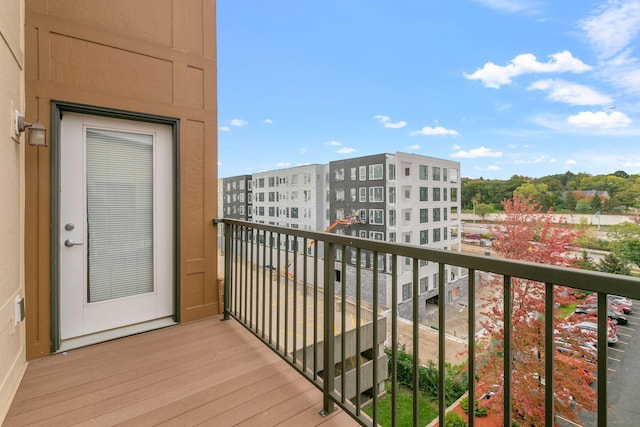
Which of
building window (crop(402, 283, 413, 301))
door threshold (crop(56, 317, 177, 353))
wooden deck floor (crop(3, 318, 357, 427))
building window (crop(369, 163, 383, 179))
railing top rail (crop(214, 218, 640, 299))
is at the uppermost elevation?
building window (crop(369, 163, 383, 179))

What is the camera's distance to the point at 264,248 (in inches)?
86.0

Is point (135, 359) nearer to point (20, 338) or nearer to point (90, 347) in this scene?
point (90, 347)

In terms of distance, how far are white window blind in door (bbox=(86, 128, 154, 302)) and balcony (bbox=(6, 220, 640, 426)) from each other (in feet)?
1.63

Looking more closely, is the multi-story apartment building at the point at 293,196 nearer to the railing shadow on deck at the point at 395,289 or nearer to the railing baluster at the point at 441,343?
the railing shadow on deck at the point at 395,289

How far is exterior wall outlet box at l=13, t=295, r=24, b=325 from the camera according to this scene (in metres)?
1.78

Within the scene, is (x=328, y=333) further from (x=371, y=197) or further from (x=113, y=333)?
(x=371, y=197)

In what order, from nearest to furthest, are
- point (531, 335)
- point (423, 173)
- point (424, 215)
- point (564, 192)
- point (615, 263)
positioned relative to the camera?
point (531, 335), point (615, 263), point (564, 192), point (423, 173), point (424, 215)

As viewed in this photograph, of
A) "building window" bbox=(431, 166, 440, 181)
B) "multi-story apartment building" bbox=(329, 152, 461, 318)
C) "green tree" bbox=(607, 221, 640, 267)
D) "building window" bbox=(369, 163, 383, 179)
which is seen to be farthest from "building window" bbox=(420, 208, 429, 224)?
"green tree" bbox=(607, 221, 640, 267)

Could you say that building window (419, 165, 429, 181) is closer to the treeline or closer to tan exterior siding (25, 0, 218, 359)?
the treeline

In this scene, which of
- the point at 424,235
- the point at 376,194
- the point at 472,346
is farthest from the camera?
the point at 376,194

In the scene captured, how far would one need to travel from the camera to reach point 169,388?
1761 mm

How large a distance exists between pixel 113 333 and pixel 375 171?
7.23m

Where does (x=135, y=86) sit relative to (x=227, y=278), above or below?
above

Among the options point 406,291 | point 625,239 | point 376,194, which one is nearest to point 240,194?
point 376,194
